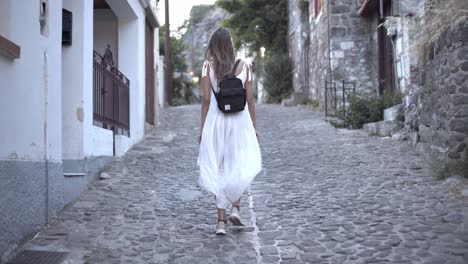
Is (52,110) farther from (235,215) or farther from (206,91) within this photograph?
(235,215)

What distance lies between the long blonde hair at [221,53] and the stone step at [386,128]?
18.5ft

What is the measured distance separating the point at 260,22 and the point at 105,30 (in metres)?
13.5

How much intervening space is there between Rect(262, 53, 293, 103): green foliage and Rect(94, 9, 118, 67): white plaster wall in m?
12.0

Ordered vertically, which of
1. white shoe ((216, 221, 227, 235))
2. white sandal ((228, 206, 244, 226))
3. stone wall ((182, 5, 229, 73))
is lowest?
white shoe ((216, 221, 227, 235))

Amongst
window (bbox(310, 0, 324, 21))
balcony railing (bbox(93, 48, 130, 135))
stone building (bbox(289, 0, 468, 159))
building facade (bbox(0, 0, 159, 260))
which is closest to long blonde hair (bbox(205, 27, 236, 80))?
building facade (bbox(0, 0, 159, 260))

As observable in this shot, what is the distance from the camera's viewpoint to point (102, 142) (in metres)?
7.06

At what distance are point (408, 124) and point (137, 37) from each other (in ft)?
16.4

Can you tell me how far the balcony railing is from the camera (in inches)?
280

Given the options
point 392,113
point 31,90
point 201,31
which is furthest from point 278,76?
point 201,31

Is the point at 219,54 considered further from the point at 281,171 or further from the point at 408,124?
the point at 408,124

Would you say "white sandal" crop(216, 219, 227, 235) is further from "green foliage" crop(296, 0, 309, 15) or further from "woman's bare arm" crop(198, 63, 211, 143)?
"green foliage" crop(296, 0, 309, 15)

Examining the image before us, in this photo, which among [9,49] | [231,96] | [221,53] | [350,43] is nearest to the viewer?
[9,49]

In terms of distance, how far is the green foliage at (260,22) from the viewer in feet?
76.2

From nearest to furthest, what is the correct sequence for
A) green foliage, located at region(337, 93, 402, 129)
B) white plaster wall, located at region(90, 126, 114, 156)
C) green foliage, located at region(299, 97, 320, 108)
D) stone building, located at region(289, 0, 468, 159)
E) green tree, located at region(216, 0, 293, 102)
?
stone building, located at region(289, 0, 468, 159), white plaster wall, located at region(90, 126, 114, 156), green foliage, located at region(337, 93, 402, 129), green foliage, located at region(299, 97, 320, 108), green tree, located at region(216, 0, 293, 102)
